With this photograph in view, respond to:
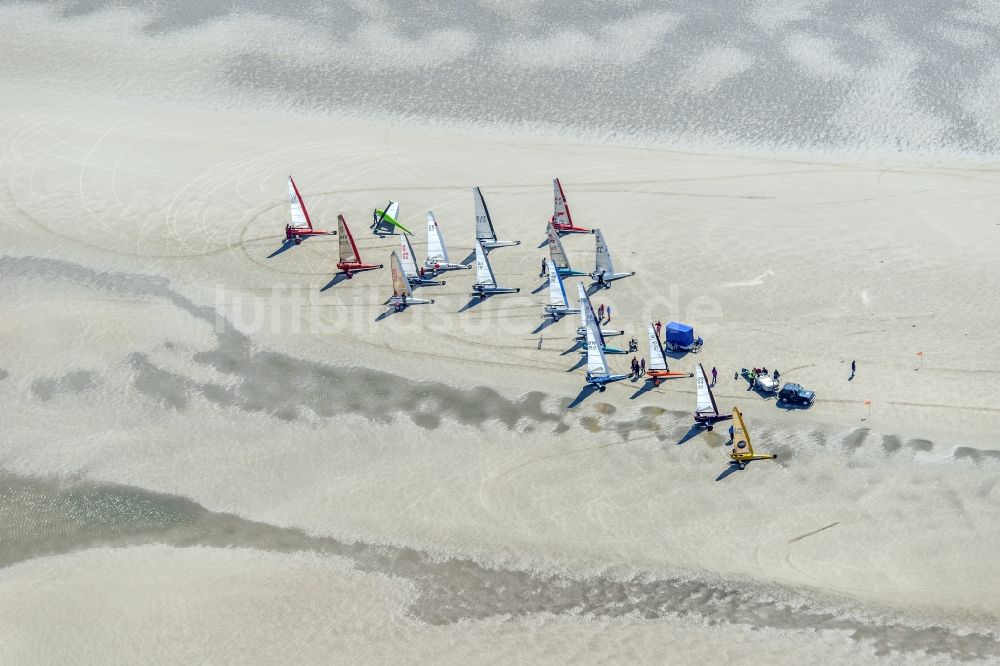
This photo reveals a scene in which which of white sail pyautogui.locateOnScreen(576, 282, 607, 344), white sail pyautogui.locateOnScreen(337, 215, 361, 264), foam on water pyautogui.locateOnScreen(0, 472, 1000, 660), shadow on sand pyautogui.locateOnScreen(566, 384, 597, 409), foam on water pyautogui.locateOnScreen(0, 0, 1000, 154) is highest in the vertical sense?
foam on water pyautogui.locateOnScreen(0, 0, 1000, 154)

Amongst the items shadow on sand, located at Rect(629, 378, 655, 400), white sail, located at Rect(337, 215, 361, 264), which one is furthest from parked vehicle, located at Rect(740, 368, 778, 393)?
white sail, located at Rect(337, 215, 361, 264)

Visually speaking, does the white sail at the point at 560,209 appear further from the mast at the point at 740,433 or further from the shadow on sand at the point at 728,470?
the shadow on sand at the point at 728,470

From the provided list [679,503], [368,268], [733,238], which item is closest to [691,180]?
[733,238]

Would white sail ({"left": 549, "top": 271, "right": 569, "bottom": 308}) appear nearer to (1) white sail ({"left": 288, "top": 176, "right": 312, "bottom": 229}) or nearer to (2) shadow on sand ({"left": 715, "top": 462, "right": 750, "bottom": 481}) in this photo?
(2) shadow on sand ({"left": 715, "top": 462, "right": 750, "bottom": 481})

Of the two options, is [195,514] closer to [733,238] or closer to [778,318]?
[778,318]

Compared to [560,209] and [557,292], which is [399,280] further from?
[560,209]

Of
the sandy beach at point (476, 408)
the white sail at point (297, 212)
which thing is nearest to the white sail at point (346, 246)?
the sandy beach at point (476, 408)
